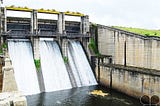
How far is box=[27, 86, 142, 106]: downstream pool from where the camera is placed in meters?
28.1

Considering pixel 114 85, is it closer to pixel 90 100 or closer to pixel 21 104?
pixel 90 100

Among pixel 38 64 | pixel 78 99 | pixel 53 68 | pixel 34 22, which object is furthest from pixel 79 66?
pixel 34 22

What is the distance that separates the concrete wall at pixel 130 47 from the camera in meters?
31.8

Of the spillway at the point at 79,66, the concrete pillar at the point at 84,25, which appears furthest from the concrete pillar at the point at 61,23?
the concrete pillar at the point at 84,25

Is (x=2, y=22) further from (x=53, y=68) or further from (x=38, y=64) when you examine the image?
(x=53, y=68)

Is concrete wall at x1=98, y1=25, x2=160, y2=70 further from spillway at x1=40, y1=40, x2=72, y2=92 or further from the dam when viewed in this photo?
spillway at x1=40, y1=40, x2=72, y2=92

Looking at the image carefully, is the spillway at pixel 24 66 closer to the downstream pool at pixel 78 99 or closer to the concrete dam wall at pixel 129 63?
the downstream pool at pixel 78 99

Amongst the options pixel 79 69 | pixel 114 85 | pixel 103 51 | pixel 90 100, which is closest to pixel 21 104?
pixel 90 100

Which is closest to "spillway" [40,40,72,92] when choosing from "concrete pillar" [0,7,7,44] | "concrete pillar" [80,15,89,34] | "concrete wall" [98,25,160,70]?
"concrete pillar" [0,7,7,44]

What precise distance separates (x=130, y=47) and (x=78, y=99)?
1221 cm

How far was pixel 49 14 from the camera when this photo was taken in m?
40.6

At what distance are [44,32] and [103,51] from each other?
1128 cm

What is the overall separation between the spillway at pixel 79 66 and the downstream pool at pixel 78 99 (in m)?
3.82

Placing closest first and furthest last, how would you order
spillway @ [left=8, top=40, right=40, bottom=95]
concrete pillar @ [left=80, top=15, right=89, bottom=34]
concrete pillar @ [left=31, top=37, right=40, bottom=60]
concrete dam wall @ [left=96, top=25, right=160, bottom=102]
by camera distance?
concrete dam wall @ [left=96, top=25, right=160, bottom=102] → spillway @ [left=8, top=40, right=40, bottom=95] → concrete pillar @ [left=31, top=37, right=40, bottom=60] → concrete pillar @ [left=80, top=15, right=89, bottom=34]
